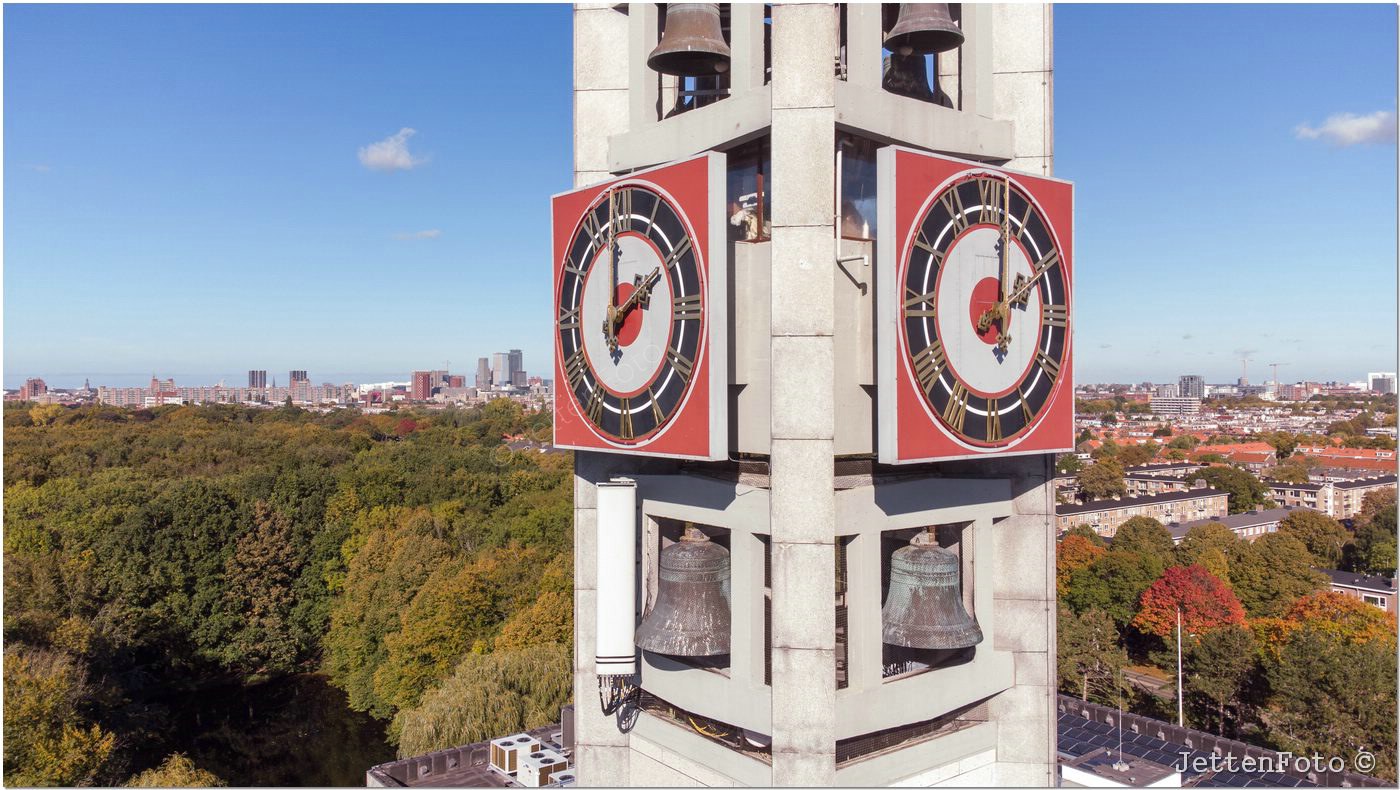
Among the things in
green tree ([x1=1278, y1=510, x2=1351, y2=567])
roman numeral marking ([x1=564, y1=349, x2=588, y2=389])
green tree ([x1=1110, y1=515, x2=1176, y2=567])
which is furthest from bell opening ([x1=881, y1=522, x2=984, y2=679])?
green tree ([x1=1278, y1=510, x2=1351, y2=567])

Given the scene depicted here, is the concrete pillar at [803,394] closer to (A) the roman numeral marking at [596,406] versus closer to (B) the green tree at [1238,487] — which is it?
(A) the roman numeral marking at [596,406]

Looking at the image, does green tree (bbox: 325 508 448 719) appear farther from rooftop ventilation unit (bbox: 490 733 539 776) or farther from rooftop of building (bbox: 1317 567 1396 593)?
rooftop of building (bbox: 1317 567 1396 593)

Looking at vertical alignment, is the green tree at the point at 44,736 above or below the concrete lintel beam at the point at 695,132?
below

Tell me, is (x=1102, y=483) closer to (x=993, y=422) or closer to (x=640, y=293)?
(x=993, y=422)

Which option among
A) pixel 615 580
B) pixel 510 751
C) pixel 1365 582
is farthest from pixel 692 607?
pixel 1365 582

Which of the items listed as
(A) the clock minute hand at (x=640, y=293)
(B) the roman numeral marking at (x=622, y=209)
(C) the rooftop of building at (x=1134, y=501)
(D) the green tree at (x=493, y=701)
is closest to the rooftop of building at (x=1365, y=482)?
(C) the rooftop of building at (x=1134, y=501)

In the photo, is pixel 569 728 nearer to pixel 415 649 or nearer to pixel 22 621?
pixel 415 649
